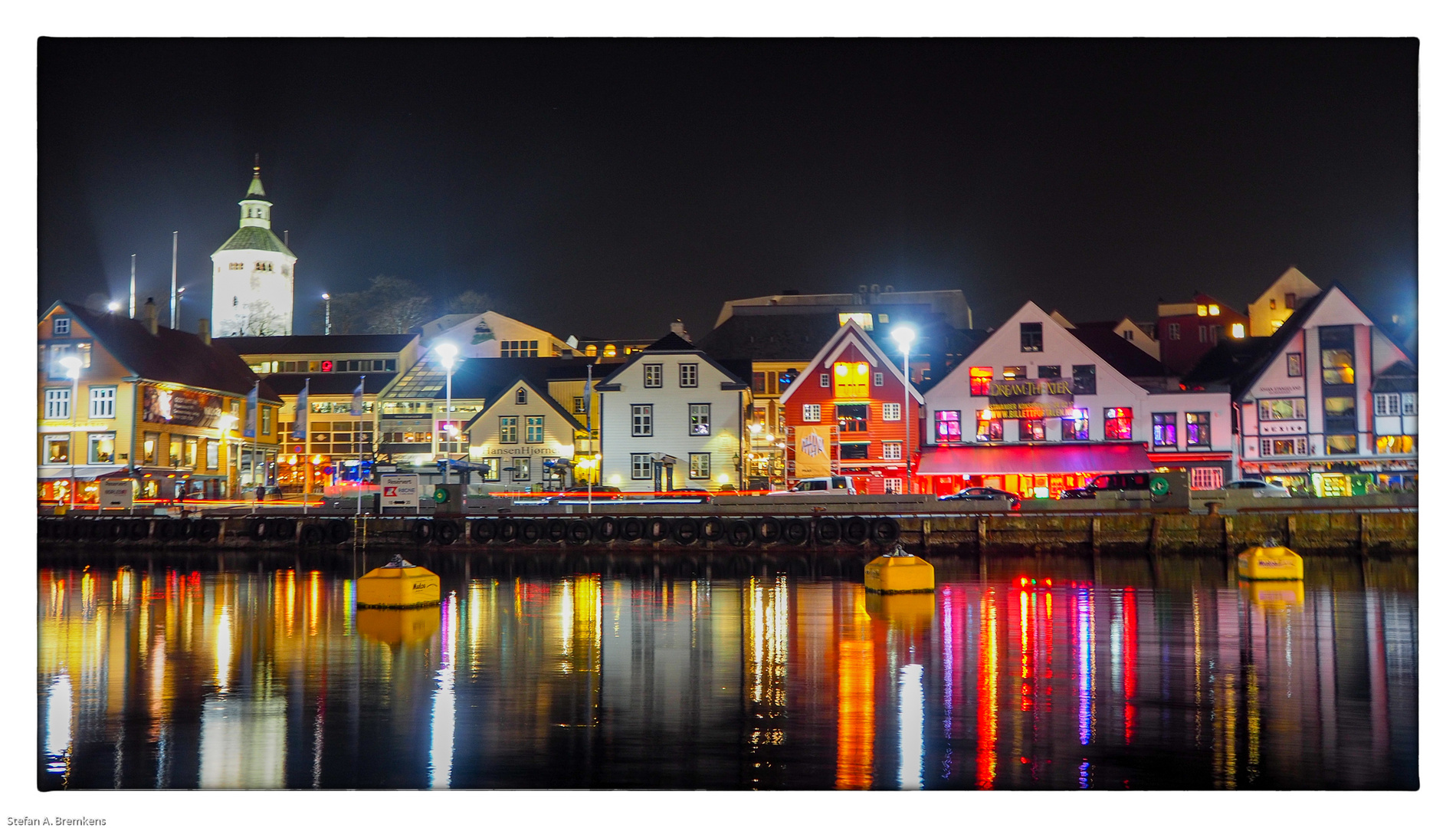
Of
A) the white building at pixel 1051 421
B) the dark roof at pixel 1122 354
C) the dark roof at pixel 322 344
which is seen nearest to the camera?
the white building at pixel 1051 421

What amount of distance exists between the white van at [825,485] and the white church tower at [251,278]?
362 ft

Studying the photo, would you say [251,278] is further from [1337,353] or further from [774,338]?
[1337,353]

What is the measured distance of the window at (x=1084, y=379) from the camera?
5753 centimetres

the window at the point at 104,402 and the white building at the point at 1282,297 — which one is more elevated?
the white building at the point at 1282,297

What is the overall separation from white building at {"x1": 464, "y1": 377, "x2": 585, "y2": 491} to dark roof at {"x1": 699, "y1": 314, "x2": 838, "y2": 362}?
1488 cm

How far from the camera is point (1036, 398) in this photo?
189 ft

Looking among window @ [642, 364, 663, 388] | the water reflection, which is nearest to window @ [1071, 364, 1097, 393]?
window @ [642, 364, 663, 388]

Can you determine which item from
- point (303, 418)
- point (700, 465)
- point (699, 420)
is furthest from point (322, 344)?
point (303, 418)

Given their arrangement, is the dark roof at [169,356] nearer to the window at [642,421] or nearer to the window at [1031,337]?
the window at [642,421]

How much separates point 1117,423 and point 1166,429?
2306 mm

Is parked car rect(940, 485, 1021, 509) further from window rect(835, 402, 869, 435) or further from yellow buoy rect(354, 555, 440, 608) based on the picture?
yellow buoy rect(354, 555, 440, 608)

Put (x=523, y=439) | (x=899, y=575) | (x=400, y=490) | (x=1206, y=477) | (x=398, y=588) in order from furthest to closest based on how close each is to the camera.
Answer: (x=523, y=439) → (x=1206, y=477) → (x=400, y=490) → (x=899, y=575) → (x=398, y=588)

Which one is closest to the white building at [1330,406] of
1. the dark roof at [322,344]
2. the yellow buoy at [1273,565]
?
the yellow buoy at [1273,565]

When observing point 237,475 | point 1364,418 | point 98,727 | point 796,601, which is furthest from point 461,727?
point 237,475
